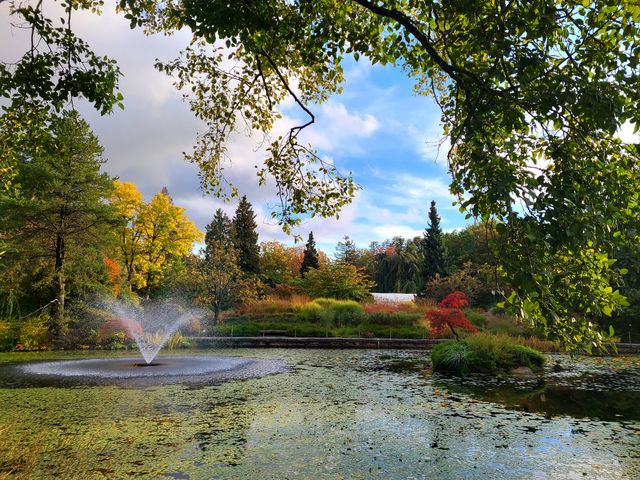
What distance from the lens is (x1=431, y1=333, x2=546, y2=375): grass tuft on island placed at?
34.6 feet

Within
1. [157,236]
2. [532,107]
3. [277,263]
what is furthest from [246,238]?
[532,107]

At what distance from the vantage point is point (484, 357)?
1069 centimetres

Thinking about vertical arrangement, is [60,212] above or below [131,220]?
below

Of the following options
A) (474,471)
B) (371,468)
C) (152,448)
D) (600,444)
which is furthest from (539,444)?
(152,448)

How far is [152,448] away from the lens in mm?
4363

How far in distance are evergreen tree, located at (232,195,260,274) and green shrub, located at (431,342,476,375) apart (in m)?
23.8

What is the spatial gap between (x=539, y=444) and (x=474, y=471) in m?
1.31

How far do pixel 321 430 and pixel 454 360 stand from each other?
6.51 metres

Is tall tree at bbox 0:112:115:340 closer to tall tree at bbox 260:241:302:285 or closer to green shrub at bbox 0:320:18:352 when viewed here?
green shrub at bbox 0:320:18:352

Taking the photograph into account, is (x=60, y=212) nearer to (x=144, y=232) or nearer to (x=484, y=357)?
(x=144, y=232)

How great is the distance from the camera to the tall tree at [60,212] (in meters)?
15.4

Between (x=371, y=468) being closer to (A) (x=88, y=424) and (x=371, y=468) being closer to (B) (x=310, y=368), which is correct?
(A) (x=88, y=424)

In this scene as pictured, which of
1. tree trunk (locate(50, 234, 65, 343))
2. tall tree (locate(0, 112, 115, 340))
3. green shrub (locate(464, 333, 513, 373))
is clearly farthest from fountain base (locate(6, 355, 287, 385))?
tall tree (locate(0, 112, 115, 340))

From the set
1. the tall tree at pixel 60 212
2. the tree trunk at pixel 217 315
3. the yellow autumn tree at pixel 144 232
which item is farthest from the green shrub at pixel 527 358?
the yellow autumn tree at pixel 144 232
